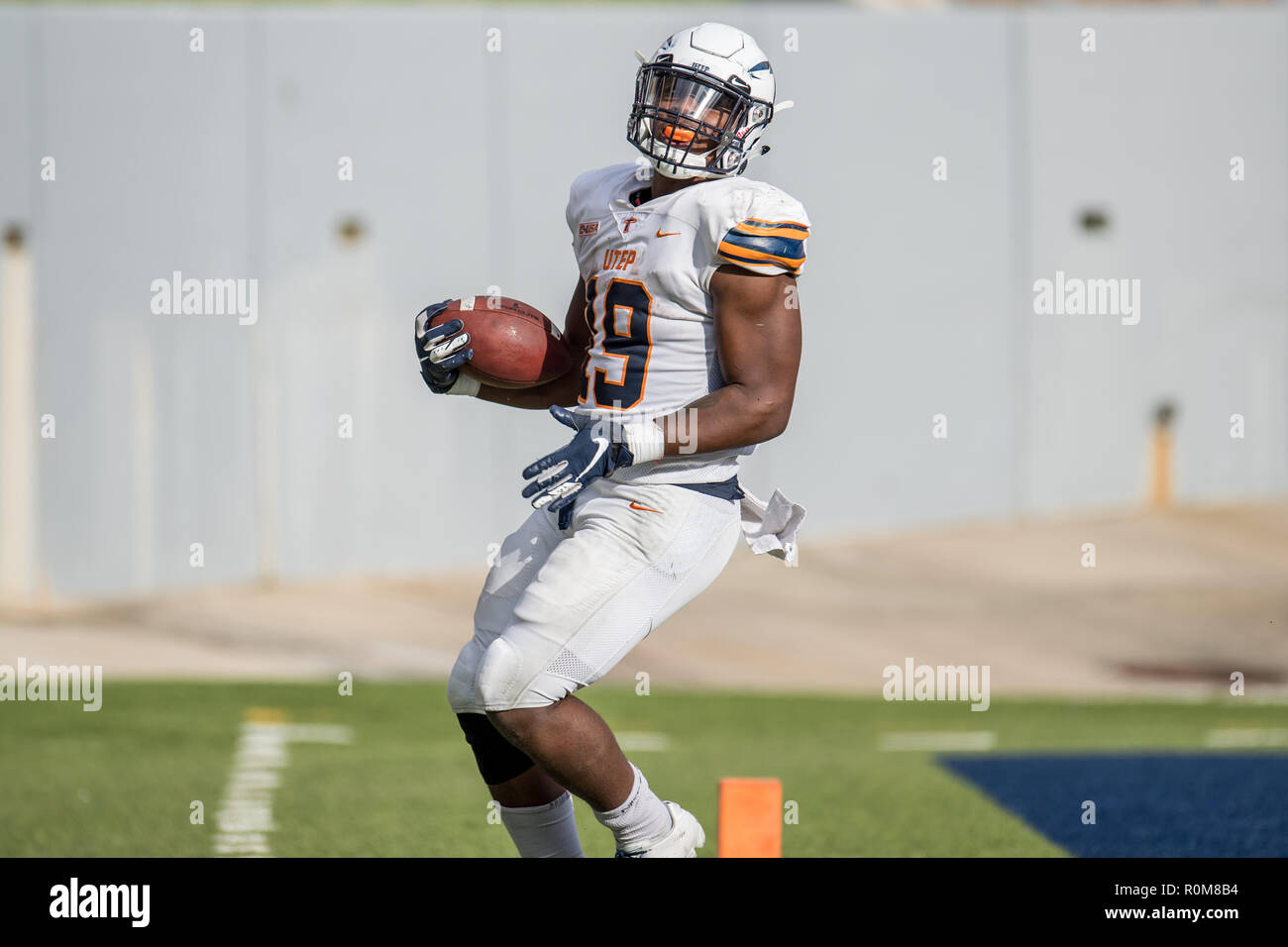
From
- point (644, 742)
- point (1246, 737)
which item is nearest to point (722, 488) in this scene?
point (644, 742)

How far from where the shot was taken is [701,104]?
3.39 m

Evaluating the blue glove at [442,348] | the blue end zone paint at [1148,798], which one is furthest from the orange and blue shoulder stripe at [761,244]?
the blue end zone paint at [1148,798]

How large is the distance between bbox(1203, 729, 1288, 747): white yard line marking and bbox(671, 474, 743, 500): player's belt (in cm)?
453

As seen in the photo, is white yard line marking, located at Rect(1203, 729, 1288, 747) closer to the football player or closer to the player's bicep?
the football player

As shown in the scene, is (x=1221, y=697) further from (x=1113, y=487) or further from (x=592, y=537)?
(x=592, y=537)

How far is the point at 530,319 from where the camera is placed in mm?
3740

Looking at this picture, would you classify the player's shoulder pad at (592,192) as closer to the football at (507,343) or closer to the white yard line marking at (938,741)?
the football at (507,343)

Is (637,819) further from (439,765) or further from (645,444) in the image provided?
(439,765)

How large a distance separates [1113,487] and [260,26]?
7897mm

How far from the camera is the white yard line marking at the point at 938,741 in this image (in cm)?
709

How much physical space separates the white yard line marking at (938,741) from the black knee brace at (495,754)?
3.80 m

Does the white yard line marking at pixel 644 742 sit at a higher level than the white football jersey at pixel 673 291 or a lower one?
lower

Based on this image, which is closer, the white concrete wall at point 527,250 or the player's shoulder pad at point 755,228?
the player's shoulder pad at point 755,228

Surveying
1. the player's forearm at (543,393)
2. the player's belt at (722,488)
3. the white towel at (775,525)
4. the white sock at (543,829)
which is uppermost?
the player's forearm at (543,393)
